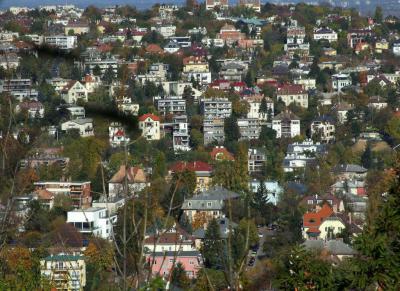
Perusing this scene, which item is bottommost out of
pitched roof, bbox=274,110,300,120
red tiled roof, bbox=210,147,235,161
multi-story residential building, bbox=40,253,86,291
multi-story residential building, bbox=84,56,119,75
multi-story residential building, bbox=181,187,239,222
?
red tiled roof, bbox=210,147,235,161

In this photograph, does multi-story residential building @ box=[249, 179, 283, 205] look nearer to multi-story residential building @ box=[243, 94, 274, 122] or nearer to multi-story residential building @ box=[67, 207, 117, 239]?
multi-story residential building @ box=[67, 207, 117, 239]

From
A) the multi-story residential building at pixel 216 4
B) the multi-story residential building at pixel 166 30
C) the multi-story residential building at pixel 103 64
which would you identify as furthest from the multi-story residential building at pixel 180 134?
→ the multi-story residential building at pixel 216 4

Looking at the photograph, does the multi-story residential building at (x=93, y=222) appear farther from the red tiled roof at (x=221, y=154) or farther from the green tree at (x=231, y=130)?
the green tree at (x=231, y=130)

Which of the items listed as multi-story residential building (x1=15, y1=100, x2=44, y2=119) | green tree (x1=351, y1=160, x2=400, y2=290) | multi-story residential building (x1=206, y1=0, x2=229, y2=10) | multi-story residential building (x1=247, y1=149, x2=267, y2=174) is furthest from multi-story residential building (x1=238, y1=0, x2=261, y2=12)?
green tree (x1=351, y1=160, x2=400, y2=290)

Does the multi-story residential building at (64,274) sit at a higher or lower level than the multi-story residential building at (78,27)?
higher

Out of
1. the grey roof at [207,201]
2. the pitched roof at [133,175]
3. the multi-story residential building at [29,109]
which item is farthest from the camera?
the grey roof at [207,201]

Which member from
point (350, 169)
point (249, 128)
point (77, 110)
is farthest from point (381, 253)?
point (249, 128)
